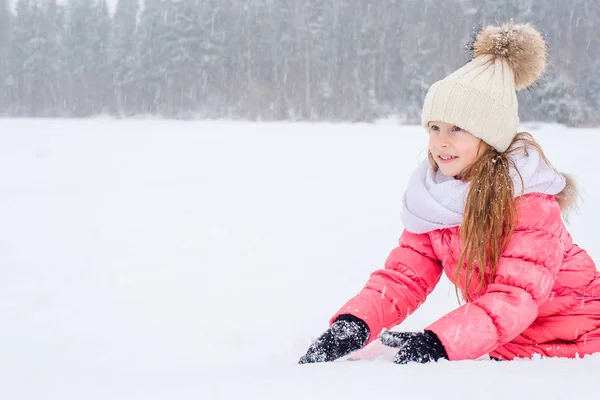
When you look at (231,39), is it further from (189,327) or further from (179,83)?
(189,327)

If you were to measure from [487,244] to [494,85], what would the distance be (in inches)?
22.4

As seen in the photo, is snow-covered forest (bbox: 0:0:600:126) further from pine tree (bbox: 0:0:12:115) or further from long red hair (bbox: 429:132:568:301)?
long red hair (bbox: 429:132:568:301)

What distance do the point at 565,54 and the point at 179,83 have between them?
22.0 m

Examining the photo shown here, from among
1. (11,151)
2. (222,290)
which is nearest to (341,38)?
(11,151)

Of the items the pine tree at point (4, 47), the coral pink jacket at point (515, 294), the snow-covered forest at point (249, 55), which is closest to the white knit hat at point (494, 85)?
the coral pink jacket at point (515, 294)

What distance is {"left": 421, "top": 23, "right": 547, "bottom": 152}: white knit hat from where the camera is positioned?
1.84m

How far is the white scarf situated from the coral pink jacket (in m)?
0.05

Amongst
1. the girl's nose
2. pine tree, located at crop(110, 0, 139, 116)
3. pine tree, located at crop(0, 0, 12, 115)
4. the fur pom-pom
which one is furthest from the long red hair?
pine tree, located at crop(0, 0, 12, 115)

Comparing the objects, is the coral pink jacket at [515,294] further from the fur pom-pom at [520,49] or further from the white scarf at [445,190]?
the fur pom-pom at [520,49]

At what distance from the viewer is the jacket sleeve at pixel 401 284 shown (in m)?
1.91

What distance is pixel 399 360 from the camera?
60.7 inches

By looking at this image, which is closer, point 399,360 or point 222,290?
point 399,360

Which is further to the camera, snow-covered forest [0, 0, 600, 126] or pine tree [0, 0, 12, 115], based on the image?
pine tree [0, 0, 12, 115]

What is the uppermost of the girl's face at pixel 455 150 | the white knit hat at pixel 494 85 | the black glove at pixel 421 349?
the white knit hat at pixel 494 85
